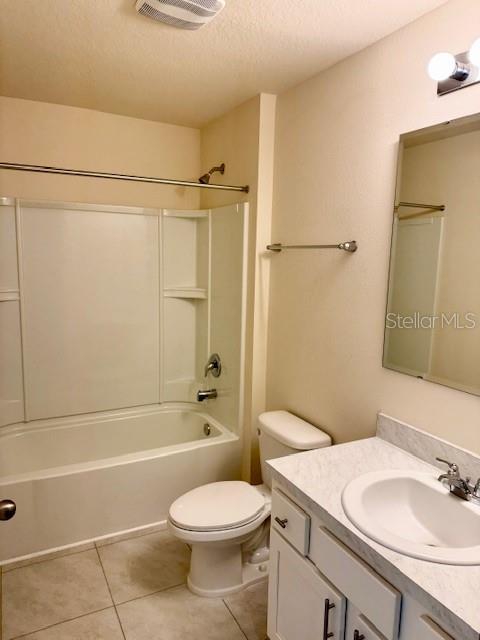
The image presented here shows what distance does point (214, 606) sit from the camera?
77.7 inches

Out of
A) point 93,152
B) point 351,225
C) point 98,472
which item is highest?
point 93,152

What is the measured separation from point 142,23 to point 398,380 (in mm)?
1679

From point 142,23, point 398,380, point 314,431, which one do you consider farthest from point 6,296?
point 398,380

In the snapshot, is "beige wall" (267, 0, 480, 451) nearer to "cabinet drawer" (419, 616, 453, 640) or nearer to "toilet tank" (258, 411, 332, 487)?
"toilet tank" (258, 411, 332, 487)

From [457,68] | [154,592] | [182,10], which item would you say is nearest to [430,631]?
[154,592]

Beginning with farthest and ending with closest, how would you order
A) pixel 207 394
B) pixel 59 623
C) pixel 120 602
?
pixel 207 394, pixel 120 602, pixel 59 623

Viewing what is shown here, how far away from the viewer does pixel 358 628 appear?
4.00 ft

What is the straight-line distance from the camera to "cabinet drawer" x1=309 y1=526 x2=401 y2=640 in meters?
1.09

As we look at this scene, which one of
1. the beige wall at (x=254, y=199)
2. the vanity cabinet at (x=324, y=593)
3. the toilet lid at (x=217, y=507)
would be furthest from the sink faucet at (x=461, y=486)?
the beige wall at (x=254, y=199)

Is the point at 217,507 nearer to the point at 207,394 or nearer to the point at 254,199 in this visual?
the point at 207,394

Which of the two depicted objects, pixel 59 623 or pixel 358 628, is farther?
pixel 59 623

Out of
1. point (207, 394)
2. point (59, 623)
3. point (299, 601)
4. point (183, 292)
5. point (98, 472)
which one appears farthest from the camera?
point (183, 292)

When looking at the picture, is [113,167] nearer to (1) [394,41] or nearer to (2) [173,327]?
(2) [173,327]

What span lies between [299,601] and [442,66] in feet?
5.80
